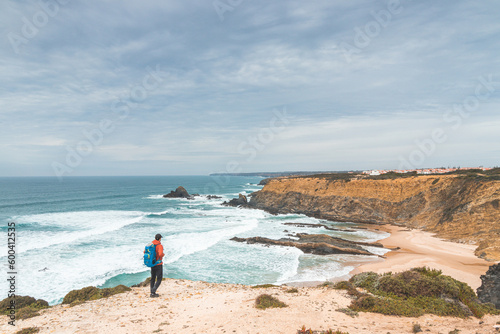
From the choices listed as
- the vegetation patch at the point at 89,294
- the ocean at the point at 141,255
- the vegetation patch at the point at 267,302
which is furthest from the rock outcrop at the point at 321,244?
the vegetation patch at the point at 89,294

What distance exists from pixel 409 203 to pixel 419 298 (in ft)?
114

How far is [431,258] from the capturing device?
835 inches

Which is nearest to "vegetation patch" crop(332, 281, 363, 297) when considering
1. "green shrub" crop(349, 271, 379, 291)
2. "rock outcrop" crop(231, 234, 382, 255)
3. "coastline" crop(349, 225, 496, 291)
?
"green shrub" crop(349, 271, 379, 291)

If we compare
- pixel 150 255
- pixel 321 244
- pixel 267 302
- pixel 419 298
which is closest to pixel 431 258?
pixel 321 244

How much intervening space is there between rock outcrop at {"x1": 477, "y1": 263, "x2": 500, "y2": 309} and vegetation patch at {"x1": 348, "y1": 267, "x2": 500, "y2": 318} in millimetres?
346

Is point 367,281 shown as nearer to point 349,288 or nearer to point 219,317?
point 349,288

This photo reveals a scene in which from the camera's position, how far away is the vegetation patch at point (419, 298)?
26.3 ft

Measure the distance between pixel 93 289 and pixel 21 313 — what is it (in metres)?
2.47

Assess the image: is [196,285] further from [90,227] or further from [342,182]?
[342,182]

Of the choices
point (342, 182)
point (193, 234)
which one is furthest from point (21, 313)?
point (342, 182)

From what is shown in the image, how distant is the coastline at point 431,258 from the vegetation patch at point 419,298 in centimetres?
812

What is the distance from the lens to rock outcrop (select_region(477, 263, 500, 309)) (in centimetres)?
920

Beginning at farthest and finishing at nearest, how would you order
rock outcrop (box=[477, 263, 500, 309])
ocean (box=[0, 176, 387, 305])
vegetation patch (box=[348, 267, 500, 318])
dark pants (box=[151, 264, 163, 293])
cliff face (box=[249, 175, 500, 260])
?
cliff face (box=[249, 175, 500, 260])
ocean (box=[0, 176, 387, 305])
dark pants (box=[151, 264, 163, 293])
rock outcrop (box=[477, 263, 500, 309])
vegetation patch (box=[348, 267, 500, 318])

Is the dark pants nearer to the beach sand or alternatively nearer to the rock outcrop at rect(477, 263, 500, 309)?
the beach sand
